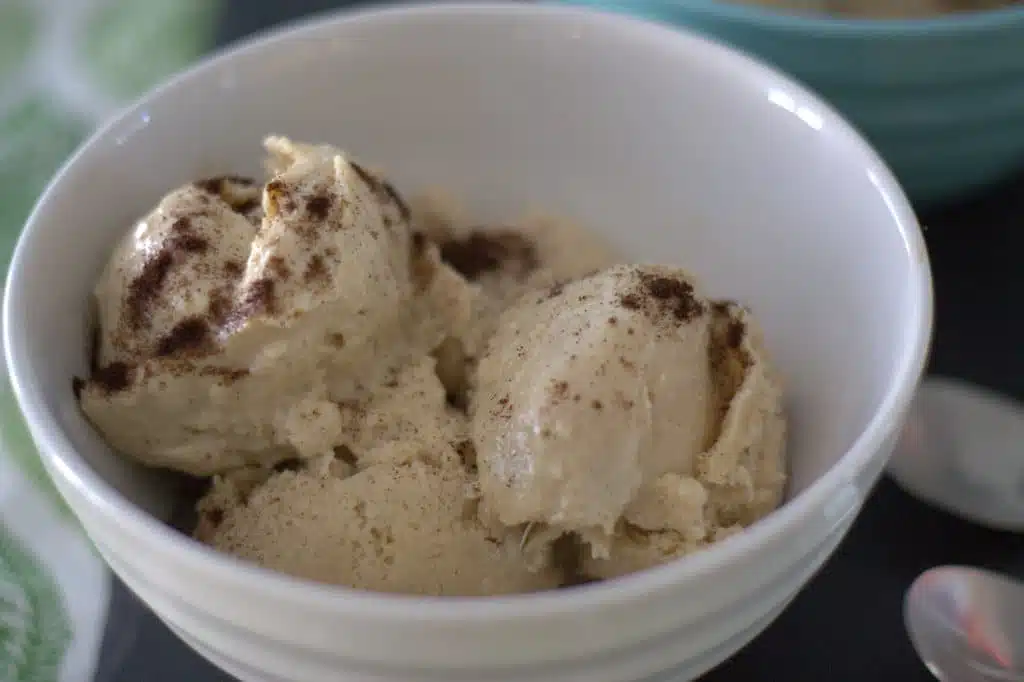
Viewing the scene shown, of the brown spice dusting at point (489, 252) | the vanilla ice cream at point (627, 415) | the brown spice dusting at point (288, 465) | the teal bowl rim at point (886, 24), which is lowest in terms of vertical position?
the brown spice dusting at point (288, 465)

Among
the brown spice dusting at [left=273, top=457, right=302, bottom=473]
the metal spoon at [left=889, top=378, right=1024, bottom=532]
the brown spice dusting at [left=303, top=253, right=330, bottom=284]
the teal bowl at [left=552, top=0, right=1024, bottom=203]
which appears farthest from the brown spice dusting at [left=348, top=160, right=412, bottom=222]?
the metal spoon at [left=889, top=378, right=1024, bottom=532]

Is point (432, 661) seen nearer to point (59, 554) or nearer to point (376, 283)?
point (376, 283)

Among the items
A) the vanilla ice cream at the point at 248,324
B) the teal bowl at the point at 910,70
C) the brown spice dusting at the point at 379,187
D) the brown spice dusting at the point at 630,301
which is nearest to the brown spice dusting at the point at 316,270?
the vanilla ice cream at the point at 248,324

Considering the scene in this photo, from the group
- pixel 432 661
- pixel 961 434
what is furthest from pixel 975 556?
pixel 432 661

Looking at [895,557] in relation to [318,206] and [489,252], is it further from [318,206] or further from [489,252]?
[318,206]

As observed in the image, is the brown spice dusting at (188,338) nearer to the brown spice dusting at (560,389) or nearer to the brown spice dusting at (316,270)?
the brown spice dusting at (316,270)

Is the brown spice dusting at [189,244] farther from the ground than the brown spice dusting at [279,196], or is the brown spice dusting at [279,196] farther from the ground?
the brown spice dusting at [279,196]
